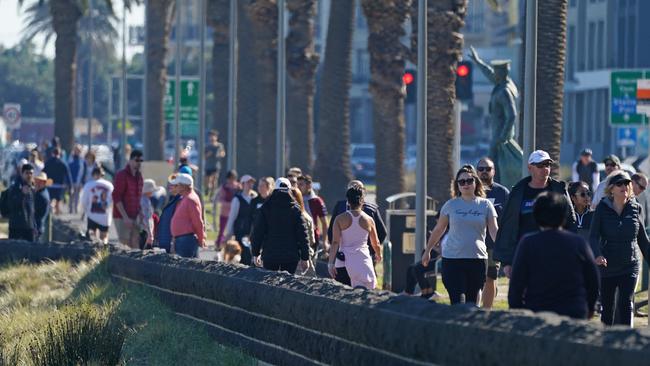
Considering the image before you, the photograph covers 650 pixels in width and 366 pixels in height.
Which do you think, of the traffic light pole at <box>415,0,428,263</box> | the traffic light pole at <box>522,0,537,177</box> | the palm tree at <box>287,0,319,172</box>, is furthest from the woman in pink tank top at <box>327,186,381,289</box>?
the palm tree at <box>287,0,319,172</box>

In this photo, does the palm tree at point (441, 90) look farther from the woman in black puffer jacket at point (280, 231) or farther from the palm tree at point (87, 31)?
the palm tree at point (87, 31)

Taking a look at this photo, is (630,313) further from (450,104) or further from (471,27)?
(471,27)

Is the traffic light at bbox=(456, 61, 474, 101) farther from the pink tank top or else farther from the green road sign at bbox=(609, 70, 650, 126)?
the pink tank top

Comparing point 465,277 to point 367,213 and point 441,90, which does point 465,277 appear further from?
point 441,90

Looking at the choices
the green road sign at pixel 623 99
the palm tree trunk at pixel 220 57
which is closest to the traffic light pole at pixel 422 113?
the green road sign at pixel 623 99

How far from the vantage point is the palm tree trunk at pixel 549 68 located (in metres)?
27.2

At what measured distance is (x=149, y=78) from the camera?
2185 inches

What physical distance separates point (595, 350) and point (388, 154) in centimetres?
2805

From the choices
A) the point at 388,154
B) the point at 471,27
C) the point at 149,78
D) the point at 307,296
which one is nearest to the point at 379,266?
the point at 388,154

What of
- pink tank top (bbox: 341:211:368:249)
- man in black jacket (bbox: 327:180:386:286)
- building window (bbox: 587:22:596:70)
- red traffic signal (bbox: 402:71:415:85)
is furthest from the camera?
building window (bbox: 587:22:596:70)

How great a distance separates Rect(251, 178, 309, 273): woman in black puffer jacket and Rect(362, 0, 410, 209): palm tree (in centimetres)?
1888

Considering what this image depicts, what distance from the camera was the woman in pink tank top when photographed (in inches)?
658

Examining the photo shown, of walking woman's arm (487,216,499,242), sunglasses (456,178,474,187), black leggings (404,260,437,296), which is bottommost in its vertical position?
black leggings (404,260,437,296)

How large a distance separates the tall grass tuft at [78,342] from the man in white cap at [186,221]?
4.93m
